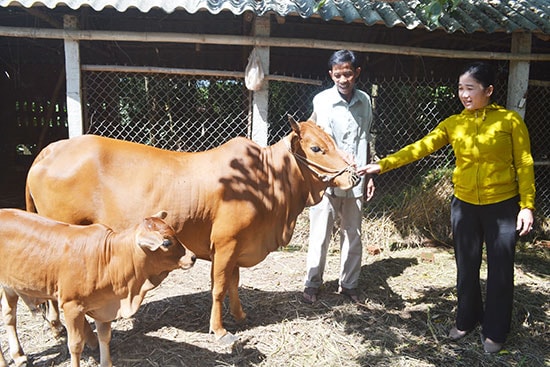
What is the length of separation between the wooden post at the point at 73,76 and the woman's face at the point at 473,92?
3.91 meters

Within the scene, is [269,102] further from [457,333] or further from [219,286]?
[457,333]

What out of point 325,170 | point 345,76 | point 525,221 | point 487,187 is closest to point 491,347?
point 525,221

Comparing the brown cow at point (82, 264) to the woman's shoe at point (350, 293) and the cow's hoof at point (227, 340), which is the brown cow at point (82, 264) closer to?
the cow's hoof at point (227, 340)

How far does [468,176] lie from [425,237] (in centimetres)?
292

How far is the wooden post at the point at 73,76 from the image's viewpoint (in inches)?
183

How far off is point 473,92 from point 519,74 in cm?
297

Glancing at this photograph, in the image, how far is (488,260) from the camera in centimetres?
329

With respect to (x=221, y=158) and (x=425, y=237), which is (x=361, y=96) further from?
(x=425, y=237)

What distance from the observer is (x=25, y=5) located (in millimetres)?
4352

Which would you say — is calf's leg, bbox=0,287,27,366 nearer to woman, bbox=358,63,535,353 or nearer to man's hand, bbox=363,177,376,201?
woman, bbox=358,63,535,353

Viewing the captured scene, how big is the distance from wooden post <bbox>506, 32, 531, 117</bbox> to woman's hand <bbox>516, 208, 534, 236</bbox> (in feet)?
10.1

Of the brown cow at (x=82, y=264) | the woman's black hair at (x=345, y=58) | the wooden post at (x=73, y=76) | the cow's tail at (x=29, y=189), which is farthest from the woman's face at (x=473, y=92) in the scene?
the wooden post at (x=73, y=76)

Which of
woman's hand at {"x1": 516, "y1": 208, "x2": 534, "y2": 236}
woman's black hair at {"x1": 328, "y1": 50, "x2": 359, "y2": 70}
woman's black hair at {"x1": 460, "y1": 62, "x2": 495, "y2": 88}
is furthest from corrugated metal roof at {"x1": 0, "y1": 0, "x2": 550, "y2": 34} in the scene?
woman's hand at {"x1": 516, "y1": 208, "x2": 534, "y2": 236}

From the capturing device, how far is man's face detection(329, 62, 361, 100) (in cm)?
369
